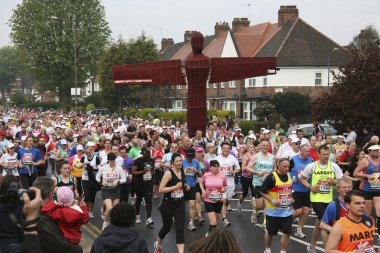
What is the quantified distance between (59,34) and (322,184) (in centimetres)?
4881

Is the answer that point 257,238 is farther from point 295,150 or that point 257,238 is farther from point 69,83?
point 69,83

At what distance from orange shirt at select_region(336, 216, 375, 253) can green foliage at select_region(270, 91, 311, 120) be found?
33.9m

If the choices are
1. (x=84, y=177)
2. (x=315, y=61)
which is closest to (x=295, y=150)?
(x=84, y=177)

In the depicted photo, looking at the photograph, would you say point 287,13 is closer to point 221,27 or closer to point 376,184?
point 221,27

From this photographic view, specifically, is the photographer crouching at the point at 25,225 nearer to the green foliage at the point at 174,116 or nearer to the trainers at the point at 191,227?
the trainers at the point at 191,227

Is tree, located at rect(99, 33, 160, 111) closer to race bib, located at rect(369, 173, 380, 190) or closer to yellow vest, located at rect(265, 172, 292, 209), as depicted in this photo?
race bib, located at rect(369, 173, 380, 190)

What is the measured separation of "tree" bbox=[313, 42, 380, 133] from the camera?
68.3ft

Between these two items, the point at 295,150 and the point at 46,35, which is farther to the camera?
the point at 46,35

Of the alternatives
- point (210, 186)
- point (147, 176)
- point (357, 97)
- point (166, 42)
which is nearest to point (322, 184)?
point (210, 186)

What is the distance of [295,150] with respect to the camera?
1216 cm

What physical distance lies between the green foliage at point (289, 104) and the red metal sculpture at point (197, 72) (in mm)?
20607

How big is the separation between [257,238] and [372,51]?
45.4 ft

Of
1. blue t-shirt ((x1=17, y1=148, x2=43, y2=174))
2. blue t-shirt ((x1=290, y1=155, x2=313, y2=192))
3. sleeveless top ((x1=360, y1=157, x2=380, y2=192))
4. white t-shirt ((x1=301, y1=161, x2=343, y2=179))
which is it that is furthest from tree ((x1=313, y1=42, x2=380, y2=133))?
blue t-shirt ((x1=17, y1=148, x2=43, y2=174))

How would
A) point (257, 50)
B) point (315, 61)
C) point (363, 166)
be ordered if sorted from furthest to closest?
1. point (257, 50)
2. point (315, 61)
3. point (363, 166)
